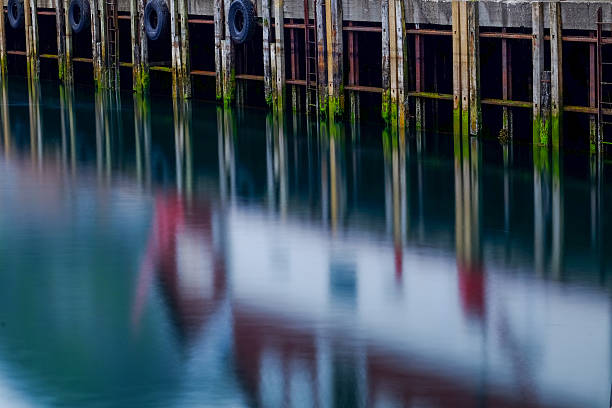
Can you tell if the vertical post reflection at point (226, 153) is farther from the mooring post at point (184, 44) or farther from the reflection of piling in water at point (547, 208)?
the reflection of piling in water at point (547, 208)

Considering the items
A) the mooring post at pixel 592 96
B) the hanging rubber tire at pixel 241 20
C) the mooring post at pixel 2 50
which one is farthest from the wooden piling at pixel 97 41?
the mooring post at pixel 592 96

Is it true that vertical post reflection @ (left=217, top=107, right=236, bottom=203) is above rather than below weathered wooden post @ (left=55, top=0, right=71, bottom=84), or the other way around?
below

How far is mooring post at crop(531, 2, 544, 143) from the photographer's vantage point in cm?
2460

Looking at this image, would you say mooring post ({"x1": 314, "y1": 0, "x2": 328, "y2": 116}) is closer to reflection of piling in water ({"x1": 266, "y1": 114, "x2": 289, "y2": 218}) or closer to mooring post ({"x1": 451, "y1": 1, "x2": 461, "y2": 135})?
reflection of piling in water ({"x1": 266, "y1": 114, "x2": 289, "y2": 218})

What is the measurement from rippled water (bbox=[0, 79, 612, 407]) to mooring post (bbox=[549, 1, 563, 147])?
509 mm

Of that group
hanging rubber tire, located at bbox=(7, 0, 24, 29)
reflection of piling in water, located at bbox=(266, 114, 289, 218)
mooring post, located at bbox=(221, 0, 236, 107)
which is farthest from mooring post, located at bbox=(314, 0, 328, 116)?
hanging rubber tire, located at bbox=(7, 0, 24, 29)

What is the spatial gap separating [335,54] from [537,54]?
6.21 meters

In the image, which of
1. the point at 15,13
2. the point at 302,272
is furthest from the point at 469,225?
the point at 15,13

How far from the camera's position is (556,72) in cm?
2456

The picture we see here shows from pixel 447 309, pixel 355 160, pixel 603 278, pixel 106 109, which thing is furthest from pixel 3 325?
pixel 106 109

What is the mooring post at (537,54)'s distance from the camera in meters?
24.6

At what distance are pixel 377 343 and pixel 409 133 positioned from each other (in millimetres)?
13669

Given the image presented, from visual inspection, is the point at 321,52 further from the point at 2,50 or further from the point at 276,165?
the point at 2,50

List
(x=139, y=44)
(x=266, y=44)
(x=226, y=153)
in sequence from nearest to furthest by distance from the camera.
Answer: (x=226, y=153) < (x=266, y=44) < (x=139, y=44)
